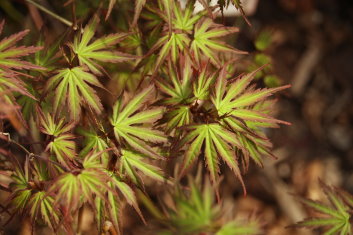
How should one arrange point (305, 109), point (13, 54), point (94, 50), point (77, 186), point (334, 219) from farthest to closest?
point (305, 109) → point (334, 219) → point (94, 50) → point (13, 54) → point (77, 186)

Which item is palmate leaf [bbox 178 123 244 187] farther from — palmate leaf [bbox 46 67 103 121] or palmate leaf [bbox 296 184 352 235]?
palmate leaf [bbox 296 184 352 235]

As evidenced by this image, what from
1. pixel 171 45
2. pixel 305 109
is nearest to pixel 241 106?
pixel 171 45

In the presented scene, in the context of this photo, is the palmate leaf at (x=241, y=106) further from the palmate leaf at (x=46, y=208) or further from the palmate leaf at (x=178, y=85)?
the palmate leaf at (x=46, y=208)

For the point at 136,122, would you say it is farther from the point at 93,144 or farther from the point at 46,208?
the point at 46,208

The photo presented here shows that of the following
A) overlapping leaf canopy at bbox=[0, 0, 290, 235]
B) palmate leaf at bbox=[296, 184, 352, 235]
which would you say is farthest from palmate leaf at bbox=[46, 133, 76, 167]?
palmate leaf at bbox=[296, 184, 352, 235]

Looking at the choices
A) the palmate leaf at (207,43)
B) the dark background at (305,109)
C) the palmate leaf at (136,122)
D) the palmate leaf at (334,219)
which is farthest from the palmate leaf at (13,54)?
the dark background at (305,109)

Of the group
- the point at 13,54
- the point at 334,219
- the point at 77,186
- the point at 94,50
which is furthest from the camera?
the point at 334,219

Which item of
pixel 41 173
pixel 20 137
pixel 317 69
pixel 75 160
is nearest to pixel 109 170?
pixel 75 160
